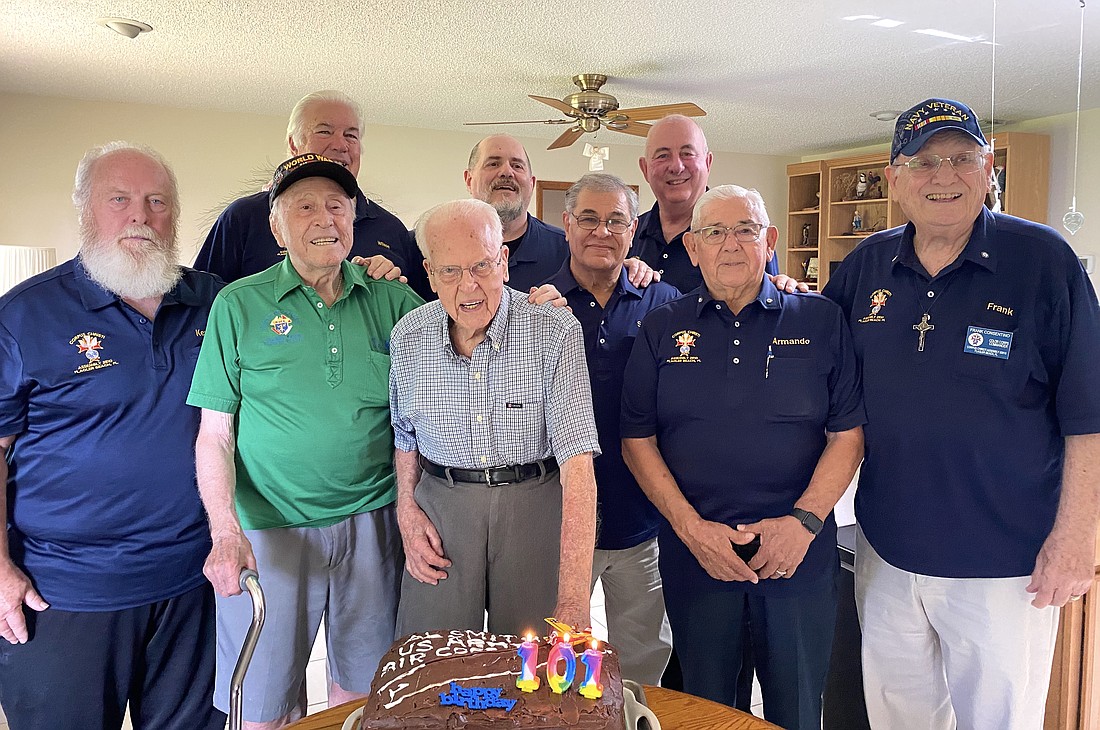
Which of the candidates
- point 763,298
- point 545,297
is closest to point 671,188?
point 763,298

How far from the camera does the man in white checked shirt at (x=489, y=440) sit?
1.70 m

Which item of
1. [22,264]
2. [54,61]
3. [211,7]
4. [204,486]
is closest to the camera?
[204,486]

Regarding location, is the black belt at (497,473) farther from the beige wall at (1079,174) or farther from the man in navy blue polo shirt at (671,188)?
the beige wall at (1079,174)

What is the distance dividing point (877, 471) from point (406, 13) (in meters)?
3.35

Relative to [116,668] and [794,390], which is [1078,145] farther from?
[116,668]

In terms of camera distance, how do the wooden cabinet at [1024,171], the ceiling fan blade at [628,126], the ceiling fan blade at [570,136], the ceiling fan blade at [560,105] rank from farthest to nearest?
the wooden cabinet at [1024,171], the ceiling fan blade at [570,136], the ceiling fan blade at [628,126], the ceiling fan blade at [560,105]

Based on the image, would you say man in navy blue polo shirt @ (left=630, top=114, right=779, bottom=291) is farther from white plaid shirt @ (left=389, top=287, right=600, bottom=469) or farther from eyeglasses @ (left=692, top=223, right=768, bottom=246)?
white plaid shirt @ (left=389, top=287, right=600, bottom=469)

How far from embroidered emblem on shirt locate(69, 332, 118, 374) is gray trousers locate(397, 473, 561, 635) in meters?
0.79

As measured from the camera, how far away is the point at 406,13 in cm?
404

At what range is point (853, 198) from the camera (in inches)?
319

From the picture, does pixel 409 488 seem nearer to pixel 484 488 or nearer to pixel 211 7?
pixel 484 488

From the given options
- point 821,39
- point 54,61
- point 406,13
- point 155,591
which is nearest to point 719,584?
point 155,591

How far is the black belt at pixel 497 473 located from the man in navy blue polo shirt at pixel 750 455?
11.5 inches

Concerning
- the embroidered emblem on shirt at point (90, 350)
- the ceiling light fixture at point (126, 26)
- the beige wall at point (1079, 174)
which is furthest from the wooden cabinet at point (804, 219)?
the embroidered emblem on shirt at point (90, 350)
